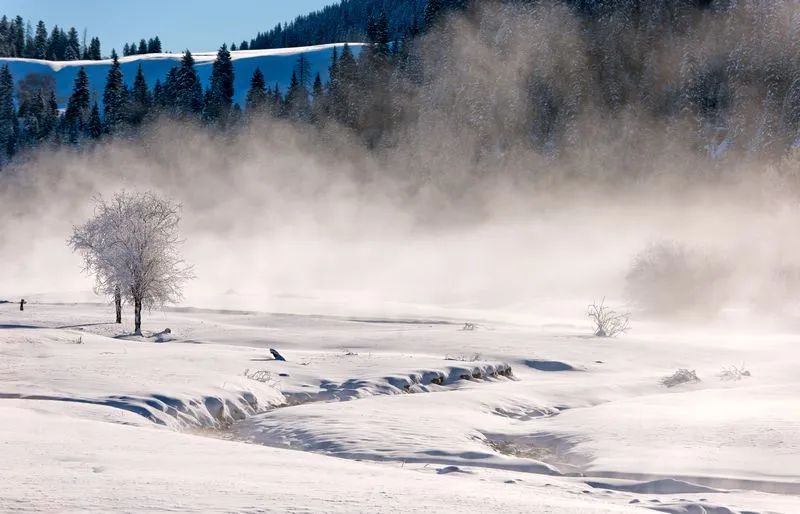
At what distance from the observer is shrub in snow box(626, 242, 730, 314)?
62.8m

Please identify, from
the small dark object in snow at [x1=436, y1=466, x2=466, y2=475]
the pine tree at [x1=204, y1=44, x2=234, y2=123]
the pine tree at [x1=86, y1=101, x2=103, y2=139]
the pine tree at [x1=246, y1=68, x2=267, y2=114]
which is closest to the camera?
Result: the small dark object in snow at [x1=436, y1=466, x2=466, y2=475]

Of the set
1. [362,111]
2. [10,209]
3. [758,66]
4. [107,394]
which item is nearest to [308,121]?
[362,111]

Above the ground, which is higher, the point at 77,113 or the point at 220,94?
the point at 220,94

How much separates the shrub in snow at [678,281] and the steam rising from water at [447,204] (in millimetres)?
1888

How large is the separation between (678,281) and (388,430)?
51547 mm

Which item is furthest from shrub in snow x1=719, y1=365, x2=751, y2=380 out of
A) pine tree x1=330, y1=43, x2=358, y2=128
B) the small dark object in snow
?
pine tree x1=330, y1=43, x2=358, y2=128

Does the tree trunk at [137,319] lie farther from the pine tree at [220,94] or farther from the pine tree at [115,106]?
the pine tree at [115,106]

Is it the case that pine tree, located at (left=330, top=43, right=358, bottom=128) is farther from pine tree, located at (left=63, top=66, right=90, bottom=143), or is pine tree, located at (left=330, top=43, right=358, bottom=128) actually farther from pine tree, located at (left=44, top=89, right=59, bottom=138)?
pine tree, located at (left=44, top=89, right=59, bottom=138)

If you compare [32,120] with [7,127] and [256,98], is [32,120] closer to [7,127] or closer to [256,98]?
[7,127]

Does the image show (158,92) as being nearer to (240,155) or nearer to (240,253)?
(240,155)

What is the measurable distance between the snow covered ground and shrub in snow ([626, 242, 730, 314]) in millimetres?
25949

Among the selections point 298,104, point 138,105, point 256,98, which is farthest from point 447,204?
point 138,105

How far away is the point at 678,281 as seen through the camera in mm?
63969

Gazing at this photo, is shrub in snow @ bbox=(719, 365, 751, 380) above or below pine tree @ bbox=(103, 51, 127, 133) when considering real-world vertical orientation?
below
